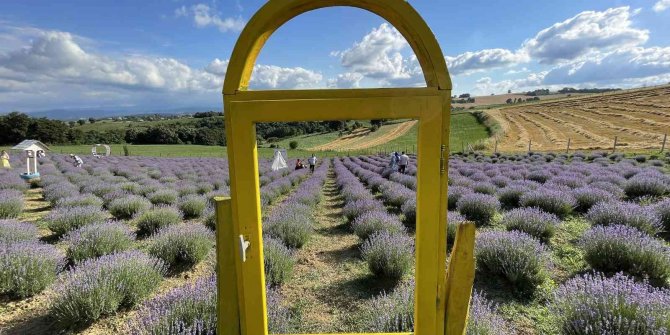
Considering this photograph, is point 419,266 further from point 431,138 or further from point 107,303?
point 107,303

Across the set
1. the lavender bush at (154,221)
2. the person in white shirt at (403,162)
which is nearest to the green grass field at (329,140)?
the person in white shirt at (403,162)

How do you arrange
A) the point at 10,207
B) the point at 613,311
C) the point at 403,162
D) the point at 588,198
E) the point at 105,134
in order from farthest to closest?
the point at 105,134 < the point at 403,162 < the point at 10,207 < the point at 588,198 < the point at 613,311

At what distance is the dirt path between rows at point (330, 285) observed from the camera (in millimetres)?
3395

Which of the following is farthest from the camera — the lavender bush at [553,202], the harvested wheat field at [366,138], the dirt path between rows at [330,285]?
the harvested wheat field at [366,138]

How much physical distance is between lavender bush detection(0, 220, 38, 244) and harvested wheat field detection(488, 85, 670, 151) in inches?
1356

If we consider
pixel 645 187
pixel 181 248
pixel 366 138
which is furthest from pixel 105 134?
pixel 645 187

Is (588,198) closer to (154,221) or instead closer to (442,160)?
(442,160)

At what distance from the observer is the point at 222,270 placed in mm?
1461

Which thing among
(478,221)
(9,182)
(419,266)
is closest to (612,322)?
(419,266)

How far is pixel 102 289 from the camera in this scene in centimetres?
323

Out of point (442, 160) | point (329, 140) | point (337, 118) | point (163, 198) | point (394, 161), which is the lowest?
point (329, 140)

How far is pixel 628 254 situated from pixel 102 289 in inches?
218

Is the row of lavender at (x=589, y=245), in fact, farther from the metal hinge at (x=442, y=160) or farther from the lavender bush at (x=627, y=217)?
the metal hinge at (x=442, y=160)

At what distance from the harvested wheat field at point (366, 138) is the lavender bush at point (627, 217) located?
39.9m
